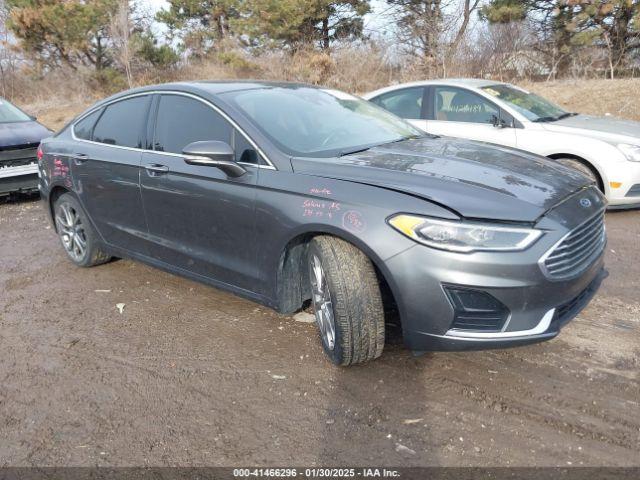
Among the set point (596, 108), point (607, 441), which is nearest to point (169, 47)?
point (596, 108)

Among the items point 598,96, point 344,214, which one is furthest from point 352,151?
point 598,96

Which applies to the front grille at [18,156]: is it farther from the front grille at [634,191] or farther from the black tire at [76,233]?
the front grille at [634,191]

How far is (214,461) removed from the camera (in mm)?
2621

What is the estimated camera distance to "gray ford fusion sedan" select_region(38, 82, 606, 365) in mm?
2766

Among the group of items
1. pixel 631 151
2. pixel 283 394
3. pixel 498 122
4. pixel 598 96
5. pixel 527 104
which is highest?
pixel 527 104

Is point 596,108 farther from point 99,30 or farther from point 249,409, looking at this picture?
point 99,30

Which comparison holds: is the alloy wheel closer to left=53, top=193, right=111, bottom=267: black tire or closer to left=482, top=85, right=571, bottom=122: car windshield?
left=53, top=193, right=111, bottom=267: black tire

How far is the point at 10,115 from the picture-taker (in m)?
9.13

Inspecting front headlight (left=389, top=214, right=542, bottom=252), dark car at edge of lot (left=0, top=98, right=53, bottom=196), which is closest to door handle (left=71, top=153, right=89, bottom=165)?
front headlight (left=389, top=214, right=542, bottom=252)

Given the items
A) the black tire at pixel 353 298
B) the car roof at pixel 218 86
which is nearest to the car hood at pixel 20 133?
the car roof at pixel 218 86

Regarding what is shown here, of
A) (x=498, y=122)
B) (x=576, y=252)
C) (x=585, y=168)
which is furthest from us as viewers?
(x=498, y=122)

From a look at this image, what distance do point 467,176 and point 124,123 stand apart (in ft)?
9.41

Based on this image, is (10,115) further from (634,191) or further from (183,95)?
(634,191)

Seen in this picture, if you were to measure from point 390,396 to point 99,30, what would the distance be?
1016 inches
